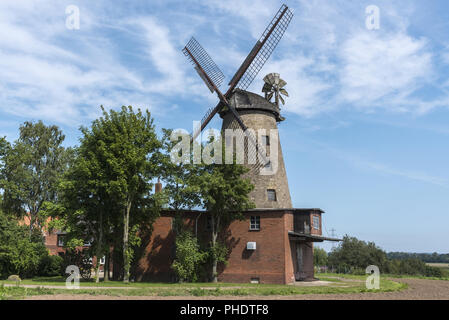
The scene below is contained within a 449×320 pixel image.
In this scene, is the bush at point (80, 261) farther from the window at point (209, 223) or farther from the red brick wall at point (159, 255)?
the window at point (209, 223)

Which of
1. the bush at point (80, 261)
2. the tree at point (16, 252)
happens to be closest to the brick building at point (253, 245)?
the bush at point (80, 261)

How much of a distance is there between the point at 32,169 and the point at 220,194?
26.3 metres

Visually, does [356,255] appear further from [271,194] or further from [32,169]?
[32,169]

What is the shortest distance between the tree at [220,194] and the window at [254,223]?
147cm

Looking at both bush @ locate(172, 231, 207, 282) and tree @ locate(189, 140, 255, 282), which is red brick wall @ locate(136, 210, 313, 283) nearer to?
tree @ locate(189, 140, 255, 282)

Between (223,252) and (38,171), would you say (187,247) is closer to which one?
(223,252)

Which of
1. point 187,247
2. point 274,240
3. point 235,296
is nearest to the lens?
point 235,296

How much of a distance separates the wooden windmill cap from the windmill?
235 centimetres

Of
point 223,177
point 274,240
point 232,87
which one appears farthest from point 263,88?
point 274,240

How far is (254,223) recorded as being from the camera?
33750mm

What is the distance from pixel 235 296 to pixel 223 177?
12800 mm

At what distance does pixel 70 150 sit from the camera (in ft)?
154

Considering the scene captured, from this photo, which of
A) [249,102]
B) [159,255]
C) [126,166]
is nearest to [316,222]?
[249,102]

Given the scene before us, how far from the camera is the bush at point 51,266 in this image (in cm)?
3544
